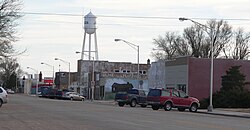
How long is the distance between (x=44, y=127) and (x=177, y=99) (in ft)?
77.5

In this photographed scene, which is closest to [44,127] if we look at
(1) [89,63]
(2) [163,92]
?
(2) [163,92]

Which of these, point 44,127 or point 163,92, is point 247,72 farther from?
point 44,127

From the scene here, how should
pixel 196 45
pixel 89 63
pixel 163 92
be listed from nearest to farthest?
pixel 163 92
pixel 196 45
pixel 89 63

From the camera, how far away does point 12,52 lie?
162ft

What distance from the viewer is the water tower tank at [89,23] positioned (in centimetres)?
9056

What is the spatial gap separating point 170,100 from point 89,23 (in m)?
50.3

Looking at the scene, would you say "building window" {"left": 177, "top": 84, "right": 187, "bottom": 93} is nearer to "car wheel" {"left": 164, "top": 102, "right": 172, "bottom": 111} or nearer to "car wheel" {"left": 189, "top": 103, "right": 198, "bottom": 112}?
"car wheel" {"left": 189, "top": 103, "right": 198, "bottom": 112}

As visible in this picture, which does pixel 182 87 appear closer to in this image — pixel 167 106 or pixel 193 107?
pixel 193 107

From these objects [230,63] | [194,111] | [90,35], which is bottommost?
[194,111]

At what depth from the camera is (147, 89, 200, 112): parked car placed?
42.4 metres

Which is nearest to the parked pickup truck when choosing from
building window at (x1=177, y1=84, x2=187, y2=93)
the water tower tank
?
building window at (x1=177, y1=84, x2=187, y2=93)

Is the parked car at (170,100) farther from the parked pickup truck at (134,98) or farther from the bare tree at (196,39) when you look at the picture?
the bare tree at (196,39)

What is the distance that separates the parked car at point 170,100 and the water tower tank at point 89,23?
48.9 meters

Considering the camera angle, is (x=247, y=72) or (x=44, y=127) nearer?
(x=44, y=127)
